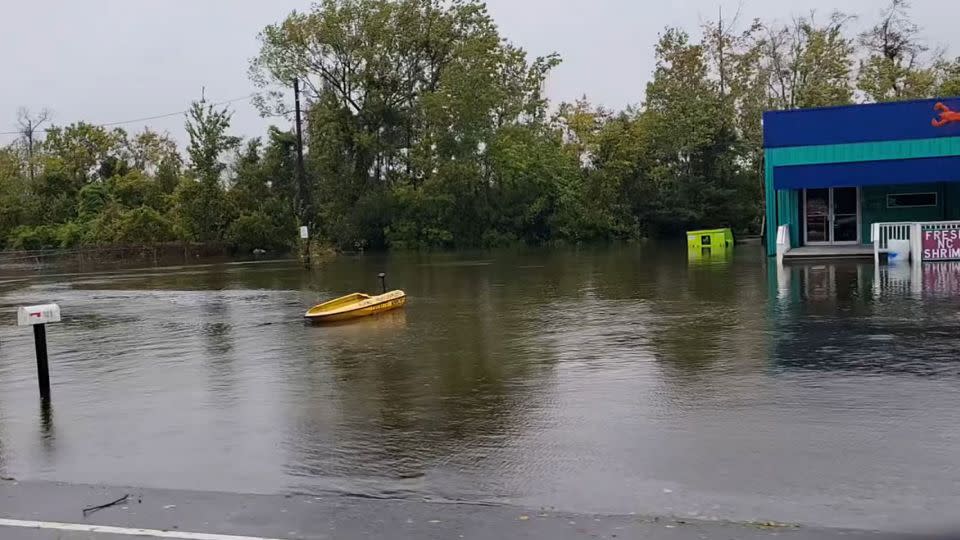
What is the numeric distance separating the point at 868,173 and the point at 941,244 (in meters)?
4.15

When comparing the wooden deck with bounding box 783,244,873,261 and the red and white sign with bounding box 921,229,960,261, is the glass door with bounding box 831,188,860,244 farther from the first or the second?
the red and white sign with bounding box 921,229,960,261

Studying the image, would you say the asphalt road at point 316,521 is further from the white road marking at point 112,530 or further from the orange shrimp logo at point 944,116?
the orange shrimp logo at point 944,116

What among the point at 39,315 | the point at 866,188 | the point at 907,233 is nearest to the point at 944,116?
the point at 866,188

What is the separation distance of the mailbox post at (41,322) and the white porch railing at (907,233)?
19.6m

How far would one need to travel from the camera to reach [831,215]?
90.4 ft

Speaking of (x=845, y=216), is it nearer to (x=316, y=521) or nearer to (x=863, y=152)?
(x=863, y=152)

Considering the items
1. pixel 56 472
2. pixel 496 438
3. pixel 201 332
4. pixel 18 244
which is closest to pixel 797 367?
pixel 496 438

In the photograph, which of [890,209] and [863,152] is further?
[890,209]

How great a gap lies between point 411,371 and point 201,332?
19.0 feet

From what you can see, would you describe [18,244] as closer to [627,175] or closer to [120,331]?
[627,175]

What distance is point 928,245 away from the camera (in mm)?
→ 21953

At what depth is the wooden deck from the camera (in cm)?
2459

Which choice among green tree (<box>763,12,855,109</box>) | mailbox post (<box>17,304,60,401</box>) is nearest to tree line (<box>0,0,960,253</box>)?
green tree (<box>763,12,855,109</box>)

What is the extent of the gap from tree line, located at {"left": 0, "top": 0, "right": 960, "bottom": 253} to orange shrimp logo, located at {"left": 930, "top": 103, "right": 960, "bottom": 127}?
25422 millimetres
